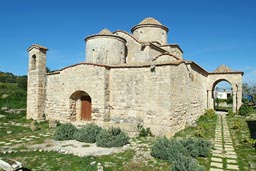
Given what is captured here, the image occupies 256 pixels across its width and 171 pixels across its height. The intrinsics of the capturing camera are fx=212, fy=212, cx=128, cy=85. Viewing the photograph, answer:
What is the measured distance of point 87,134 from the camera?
894 centimetres

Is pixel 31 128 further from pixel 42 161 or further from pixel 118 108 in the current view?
pixel 42 161

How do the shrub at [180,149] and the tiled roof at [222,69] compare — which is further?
the tiled roof at [222,69]

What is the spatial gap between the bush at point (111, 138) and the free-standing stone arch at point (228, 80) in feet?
47.9

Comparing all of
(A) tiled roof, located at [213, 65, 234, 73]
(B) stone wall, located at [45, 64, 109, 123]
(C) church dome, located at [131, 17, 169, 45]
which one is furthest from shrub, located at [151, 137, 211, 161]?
(A) tiled roof, located at [213, 65, 234, 73]

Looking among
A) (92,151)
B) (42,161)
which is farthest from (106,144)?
(42,161)

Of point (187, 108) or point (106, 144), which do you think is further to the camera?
point (187, 108)

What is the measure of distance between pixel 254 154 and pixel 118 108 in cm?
668

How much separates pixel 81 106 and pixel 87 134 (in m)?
4.63

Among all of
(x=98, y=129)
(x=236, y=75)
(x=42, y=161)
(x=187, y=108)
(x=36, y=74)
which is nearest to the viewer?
(x=42, y=161)

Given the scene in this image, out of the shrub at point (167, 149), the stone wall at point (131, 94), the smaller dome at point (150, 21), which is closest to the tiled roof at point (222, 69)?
the smaller dome at point (150, 21)

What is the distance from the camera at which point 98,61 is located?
14.6 metres

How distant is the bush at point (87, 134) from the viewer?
28.8 ft

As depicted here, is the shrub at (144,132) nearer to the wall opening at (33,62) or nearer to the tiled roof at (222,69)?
the wall opening at (33,62)

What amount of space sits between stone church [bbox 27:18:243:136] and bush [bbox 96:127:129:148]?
2107mm
